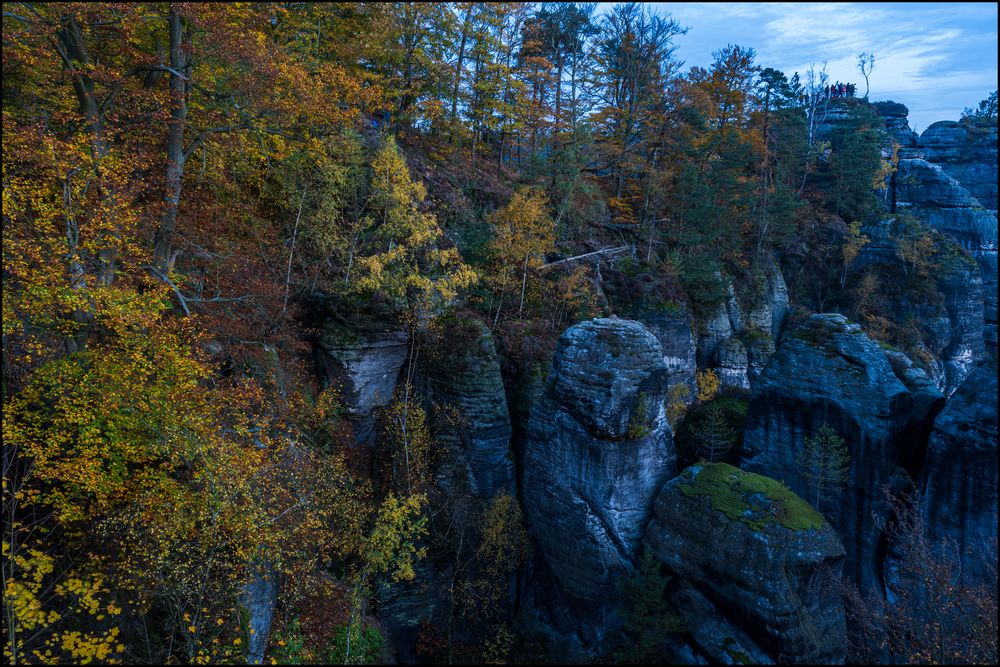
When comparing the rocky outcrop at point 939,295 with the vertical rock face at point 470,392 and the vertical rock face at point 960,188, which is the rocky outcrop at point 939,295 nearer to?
the vertical rock face at point 960,188

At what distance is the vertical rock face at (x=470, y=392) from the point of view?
1958cm

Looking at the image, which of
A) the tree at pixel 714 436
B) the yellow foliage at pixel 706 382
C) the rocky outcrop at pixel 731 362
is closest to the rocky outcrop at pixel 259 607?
the tree at pixel 714 436

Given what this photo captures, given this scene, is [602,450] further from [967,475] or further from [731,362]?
[731,362]

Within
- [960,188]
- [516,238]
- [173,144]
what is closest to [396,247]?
[516,238]

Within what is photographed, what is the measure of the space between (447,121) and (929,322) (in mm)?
40108

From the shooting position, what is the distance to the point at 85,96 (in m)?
10.5

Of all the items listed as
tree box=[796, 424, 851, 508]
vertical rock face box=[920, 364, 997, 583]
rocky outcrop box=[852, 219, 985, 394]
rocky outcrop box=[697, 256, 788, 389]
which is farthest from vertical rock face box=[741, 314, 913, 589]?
rocky outcrop box=[852, 219, 985, 394]

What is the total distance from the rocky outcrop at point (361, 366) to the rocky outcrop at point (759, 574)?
12.7 metres

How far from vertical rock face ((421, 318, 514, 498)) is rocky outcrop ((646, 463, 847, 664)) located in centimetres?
821

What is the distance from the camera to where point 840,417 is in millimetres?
16656

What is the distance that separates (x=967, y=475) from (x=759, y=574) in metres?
6.79

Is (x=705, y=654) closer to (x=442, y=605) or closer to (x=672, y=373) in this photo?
(x=442, y=605)

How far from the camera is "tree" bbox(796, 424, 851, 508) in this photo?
1631cm

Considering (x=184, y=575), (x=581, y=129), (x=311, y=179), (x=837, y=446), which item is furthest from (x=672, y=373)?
(x=184, y=575)
